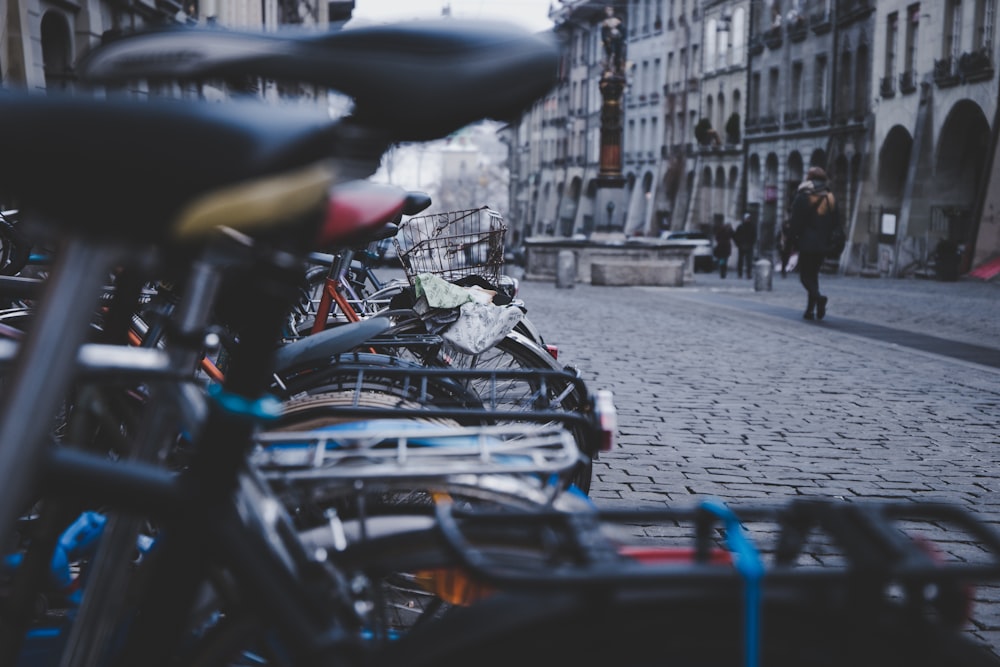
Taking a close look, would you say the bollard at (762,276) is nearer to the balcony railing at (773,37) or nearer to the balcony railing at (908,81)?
the balcony railing at (908,81)

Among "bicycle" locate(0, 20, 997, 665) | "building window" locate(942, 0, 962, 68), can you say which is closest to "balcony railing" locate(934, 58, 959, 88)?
"building window" locate(942, 0, 962, 68)

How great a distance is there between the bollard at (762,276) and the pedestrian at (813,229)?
8.66 meters

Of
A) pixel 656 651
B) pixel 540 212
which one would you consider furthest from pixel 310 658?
pixel 540 212

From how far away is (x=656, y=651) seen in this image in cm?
151

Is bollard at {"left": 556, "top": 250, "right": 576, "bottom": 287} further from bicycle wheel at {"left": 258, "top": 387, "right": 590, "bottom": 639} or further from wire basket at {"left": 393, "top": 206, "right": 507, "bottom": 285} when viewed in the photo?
bicycle wheel at {"left": 258, "top": 387, "right": 590, "bottom": 639}

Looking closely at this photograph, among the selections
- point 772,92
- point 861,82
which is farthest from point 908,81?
point 772,92

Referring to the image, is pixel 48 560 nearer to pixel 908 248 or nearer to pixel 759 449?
pixel 759 449

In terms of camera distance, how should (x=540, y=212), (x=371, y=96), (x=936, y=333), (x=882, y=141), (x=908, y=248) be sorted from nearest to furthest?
(x=371, y=96) < (x=936, y=333) < (x=908, y=248) < (x=882, y=141) < (x=540, y=212)

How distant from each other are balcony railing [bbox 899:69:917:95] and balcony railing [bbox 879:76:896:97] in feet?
3.91

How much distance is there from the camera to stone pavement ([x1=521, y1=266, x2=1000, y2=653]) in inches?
253

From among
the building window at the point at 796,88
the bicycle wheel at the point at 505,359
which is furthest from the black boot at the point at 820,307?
the building window at the point at 796,88

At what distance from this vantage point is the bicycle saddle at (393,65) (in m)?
1.59

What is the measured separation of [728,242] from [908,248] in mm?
5326

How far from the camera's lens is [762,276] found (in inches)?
1083
